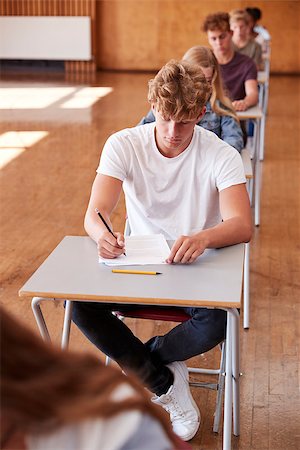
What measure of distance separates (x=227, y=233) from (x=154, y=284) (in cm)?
34

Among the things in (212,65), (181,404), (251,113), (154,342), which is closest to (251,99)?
(251,113)

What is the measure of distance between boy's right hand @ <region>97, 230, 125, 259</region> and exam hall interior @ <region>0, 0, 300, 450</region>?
0.70 metres

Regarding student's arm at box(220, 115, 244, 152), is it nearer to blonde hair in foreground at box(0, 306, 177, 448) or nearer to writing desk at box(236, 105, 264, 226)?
writing desk at box(236, 105, 264, 226)

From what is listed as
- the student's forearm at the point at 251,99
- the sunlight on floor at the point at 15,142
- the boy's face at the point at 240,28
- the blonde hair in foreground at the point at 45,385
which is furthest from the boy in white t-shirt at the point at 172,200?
the boy's face at the point at 240,28

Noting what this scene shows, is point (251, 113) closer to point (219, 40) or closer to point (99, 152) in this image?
point (219, 40)

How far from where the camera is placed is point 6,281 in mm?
3779

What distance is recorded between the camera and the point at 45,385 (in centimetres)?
71

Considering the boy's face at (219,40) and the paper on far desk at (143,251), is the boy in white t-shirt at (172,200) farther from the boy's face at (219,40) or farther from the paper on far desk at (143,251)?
the boy's face at (219,40)

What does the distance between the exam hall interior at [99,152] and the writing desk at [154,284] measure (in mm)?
621

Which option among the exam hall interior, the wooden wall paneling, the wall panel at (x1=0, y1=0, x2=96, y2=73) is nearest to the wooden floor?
the exam hall interior

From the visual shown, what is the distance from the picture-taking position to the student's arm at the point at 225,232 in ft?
7.06

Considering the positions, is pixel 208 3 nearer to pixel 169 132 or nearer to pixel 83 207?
pixel 83 207

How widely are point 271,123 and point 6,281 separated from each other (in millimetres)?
5383

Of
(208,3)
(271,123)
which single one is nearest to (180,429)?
(271,123)
